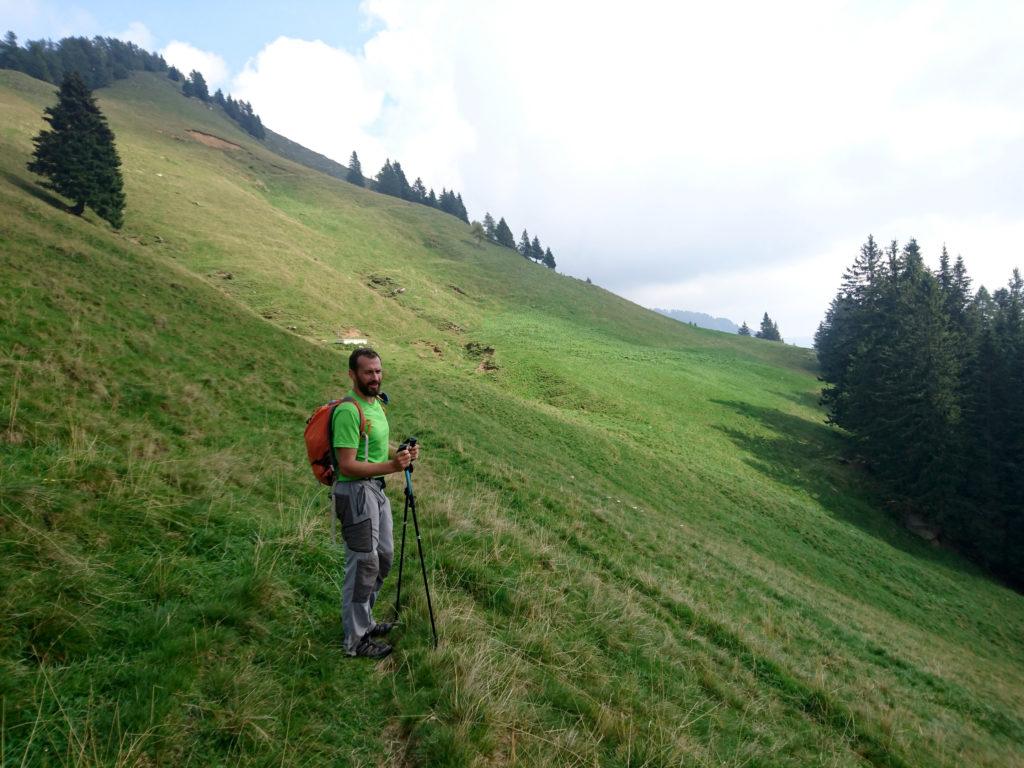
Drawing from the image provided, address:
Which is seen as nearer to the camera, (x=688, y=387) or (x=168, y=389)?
(x=168, y=389)

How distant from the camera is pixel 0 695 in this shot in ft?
8.33

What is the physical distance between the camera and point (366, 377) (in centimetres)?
446

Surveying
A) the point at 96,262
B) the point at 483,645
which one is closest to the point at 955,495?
the point at 483,645

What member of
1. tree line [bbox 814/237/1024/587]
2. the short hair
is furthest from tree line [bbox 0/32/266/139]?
tree line [bbox 814/237/1024/587]

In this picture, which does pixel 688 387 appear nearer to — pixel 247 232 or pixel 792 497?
pixel 792 497

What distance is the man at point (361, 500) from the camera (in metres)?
4.18

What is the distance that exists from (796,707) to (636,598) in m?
2.62

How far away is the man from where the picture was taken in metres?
4.18

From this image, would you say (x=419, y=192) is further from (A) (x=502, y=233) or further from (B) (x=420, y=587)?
(B) (x=420, y=587)

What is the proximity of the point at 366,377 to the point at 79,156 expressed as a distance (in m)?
42.2

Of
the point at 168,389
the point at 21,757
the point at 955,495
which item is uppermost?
the point at 955,495

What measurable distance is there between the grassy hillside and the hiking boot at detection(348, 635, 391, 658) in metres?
0.08

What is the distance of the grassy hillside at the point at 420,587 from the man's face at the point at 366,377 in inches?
82.7

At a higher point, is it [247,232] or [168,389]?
[247,232]
